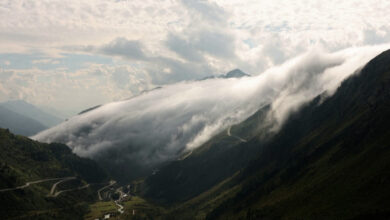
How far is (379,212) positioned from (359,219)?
1307 cm

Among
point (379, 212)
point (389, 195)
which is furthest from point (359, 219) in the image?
point (389, 195)

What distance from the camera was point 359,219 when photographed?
19500 cm

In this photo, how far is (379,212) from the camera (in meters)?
188

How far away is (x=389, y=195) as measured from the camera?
656ft

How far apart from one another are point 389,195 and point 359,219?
27275 millimetres

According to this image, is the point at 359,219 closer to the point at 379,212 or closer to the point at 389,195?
the point at 379,212

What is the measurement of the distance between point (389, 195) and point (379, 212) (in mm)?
19422
